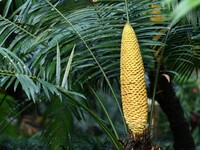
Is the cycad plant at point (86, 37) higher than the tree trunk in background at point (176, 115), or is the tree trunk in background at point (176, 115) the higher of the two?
the cycad plant at point (86, 37)

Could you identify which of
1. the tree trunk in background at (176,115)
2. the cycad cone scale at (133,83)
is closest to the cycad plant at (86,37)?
the cycad cone scale at (133,83)

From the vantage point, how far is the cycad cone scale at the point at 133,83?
1950 mm

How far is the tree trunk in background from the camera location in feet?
9.39

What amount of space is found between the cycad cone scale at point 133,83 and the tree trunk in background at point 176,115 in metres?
0.82

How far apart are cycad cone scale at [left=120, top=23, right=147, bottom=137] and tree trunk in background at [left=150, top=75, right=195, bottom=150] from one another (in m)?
0.82

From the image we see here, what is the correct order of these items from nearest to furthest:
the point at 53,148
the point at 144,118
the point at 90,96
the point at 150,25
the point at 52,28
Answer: the point at 144,118
the point at 52,28
the point at 150,25
the point at 53,148
the point at 90,96

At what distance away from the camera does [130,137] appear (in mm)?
2031

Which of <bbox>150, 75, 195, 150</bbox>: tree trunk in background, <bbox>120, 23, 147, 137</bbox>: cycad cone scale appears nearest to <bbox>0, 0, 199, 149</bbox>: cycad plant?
<bbox>120, 23, 147, 137</bbox>: cycad cone scale

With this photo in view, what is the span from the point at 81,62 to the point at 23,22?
1.14ft

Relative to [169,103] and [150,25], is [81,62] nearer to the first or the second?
[150,25]

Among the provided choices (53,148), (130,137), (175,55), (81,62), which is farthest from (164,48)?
(53,148)

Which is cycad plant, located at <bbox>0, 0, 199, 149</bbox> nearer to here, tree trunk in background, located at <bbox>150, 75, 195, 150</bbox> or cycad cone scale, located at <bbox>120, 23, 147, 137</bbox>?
cycad cone scale, located at <bbox>120, 23, 147, 137</bbox>

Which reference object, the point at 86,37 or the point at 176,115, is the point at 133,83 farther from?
the point at 176,115

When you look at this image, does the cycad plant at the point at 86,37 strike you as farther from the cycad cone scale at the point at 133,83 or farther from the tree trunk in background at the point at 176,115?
the tree trunk in background at the point at 176,115
